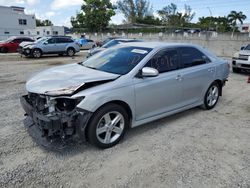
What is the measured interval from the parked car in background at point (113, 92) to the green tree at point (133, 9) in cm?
6925

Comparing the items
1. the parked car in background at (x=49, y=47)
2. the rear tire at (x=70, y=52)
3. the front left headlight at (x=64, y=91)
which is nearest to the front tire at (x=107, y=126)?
the front left headlight at (x=64, y=91)

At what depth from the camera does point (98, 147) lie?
3.54 metres

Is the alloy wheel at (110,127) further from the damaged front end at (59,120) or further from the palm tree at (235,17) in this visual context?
the palm tree at (235,17)

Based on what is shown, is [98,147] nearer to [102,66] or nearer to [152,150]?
[152,150]

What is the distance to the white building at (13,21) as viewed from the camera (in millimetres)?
46281

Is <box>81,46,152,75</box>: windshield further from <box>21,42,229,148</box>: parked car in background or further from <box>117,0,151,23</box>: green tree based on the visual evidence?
<box>117,0,151,23</box>: green tree

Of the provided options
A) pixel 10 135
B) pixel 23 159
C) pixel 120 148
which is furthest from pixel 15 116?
pixel 120 148

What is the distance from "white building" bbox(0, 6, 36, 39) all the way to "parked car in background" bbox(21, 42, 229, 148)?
46.8m

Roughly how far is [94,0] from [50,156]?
42940mm

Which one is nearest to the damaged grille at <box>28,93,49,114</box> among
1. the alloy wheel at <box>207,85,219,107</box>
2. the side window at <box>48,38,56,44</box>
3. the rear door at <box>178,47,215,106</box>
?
the rear door at <box>178,47,215,106</box>

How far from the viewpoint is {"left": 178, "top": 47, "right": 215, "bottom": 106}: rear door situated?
4.56m

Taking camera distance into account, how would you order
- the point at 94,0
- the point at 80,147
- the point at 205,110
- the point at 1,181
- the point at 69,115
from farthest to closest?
the point at 94,0 → the point at 205,110 → the point at 80,147 → the point at 69,115 → the point at 1,181

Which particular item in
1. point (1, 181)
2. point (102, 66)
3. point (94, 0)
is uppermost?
point (94, 0)

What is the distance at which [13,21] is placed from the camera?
48.0 meters
